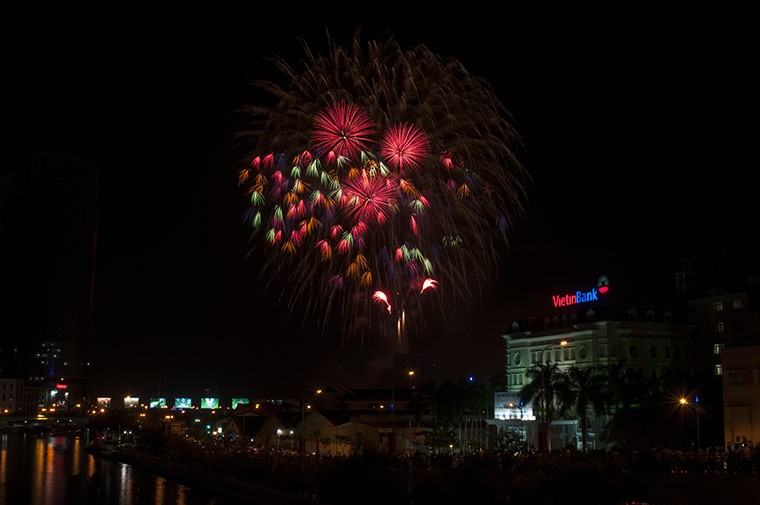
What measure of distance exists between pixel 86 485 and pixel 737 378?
4995cm

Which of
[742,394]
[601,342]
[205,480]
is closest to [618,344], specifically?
[601,342]

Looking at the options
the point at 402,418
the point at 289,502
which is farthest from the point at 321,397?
the point at 289,502

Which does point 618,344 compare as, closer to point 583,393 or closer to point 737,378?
point 583,393

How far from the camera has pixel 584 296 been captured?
90.6 metres

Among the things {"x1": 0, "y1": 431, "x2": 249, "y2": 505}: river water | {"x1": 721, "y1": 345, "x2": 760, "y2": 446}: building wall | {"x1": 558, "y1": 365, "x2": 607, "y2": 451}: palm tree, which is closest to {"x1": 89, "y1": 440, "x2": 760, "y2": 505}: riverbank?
{"x1": 0, "y1": 431, "x2": 249, "y2": 505}: river water

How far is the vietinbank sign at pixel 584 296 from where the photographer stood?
8875 cm

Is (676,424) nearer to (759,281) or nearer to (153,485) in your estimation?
(759,281)

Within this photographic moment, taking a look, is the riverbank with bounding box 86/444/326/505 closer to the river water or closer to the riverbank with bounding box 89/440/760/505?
the riverbank with bounding box 89/440/760/505

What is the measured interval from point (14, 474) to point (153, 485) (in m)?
19.5

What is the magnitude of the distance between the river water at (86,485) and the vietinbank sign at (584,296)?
47.7 meters

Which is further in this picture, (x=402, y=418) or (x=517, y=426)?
(x=402, y=418)

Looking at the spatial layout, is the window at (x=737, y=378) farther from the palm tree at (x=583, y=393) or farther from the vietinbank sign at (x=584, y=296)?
the vietinbank sign at (x=584, y=296)

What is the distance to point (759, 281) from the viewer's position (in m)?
82.2

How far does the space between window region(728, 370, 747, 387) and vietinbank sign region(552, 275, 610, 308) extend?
38.0 metres
